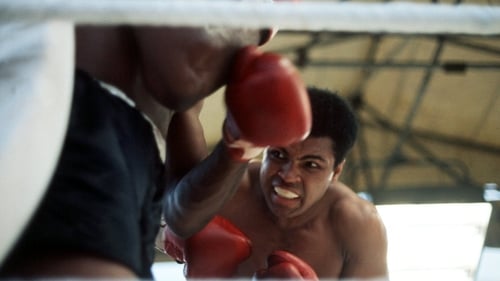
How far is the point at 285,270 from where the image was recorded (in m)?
1.06

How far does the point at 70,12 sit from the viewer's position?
1.75 feet

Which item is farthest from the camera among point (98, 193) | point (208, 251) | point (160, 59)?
point (208, 251)

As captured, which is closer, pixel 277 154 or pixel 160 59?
pixel 160 59

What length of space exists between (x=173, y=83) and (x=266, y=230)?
70 centimetres

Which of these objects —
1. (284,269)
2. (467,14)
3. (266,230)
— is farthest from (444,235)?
(467,14)

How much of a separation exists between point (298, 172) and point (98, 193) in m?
0.67

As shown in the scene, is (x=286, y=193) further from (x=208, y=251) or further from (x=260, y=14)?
(x=260, y=14)

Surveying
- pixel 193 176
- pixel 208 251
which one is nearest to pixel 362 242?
pixel 208 251

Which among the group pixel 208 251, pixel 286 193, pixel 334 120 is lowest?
pixel 208 251

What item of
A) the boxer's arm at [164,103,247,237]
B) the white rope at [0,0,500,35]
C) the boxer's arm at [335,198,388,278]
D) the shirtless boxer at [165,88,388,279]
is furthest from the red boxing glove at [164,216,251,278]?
the white rope at [0,0,500,35]

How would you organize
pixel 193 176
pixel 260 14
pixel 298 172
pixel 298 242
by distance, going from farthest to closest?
1. pixel 298 242
2. pixel 298 172
3. pixel 193 176
4. pixel 260 14

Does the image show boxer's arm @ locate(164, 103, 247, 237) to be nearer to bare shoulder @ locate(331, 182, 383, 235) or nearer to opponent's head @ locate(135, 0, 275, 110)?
Answer: opponent's head @ locate(135, 0, 275, 110)

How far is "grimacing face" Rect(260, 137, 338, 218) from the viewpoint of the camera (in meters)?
1.29

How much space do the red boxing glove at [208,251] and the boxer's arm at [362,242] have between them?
22 cm
